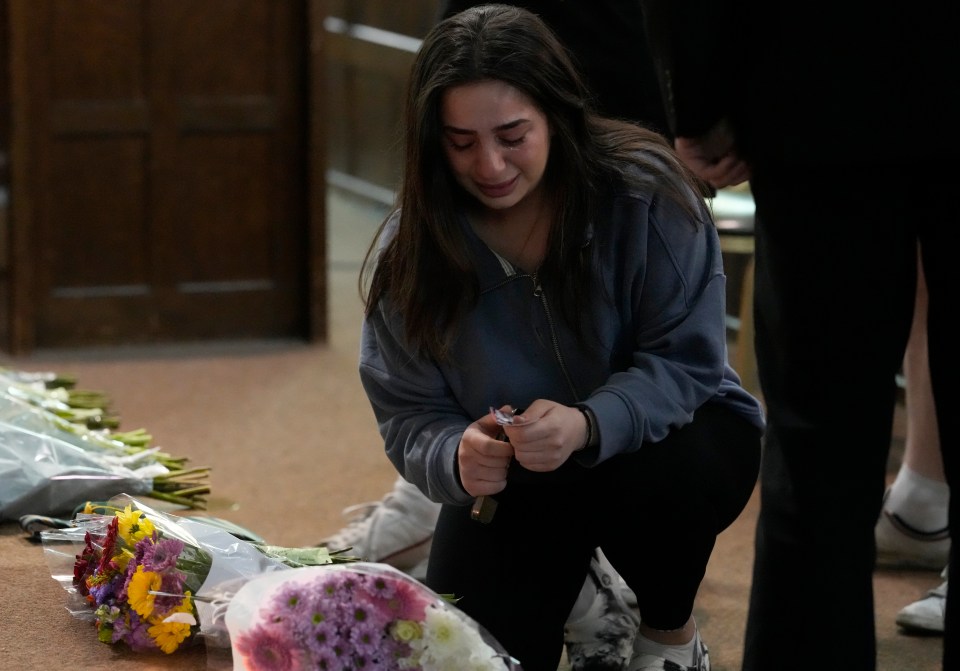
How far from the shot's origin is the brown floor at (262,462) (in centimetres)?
184

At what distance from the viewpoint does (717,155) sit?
1415 millimetres

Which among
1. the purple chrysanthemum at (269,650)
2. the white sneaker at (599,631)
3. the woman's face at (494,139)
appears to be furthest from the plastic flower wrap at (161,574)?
the woman's face at (494,139)

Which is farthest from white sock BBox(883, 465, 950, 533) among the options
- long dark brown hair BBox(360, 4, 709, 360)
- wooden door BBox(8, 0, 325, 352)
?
wooden door BBox(8, 0, 325, 352)

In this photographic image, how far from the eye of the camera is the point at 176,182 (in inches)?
157

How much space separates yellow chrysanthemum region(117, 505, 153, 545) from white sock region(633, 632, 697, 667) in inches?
24.6

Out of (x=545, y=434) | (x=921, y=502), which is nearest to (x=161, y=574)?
(x=545, y=434)

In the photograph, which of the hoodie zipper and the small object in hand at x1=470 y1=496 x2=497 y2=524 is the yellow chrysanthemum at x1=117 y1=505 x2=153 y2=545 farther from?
the hoodie zipper

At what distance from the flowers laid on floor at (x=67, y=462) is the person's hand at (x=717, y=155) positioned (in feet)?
3.87

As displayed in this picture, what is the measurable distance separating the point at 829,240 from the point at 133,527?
93cm

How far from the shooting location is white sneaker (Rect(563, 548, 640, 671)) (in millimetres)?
2031

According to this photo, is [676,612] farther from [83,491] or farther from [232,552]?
[83,491]

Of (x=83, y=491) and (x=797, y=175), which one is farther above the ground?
(x=797, y=175)

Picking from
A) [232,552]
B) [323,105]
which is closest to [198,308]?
[323,105]

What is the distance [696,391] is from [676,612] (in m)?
0.27
